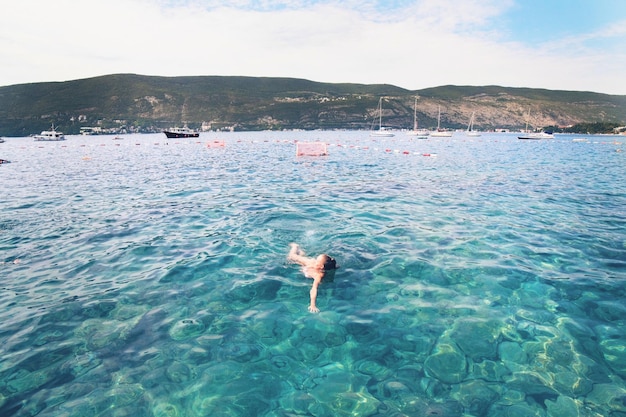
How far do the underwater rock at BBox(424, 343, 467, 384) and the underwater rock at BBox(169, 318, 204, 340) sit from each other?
16.4 feet

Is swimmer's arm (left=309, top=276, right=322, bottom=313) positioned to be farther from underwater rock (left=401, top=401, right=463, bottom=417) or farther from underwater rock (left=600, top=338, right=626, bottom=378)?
underwater rock (left=600, top=338, right=626, bottom=378)

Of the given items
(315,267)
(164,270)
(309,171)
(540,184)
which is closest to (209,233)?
(164,270)

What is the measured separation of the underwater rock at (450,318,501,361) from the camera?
679 centimetres

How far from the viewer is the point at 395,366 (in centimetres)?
643

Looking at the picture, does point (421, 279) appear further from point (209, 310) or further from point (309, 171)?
point (309, 171)

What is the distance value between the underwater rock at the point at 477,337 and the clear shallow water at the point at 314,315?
0.04 metres

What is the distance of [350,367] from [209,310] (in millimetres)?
3965

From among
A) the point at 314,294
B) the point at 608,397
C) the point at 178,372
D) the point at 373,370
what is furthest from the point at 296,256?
the point at 608,397

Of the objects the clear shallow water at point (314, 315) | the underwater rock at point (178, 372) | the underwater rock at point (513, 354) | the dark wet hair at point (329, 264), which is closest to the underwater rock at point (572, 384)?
the clear shallow water at point (314, 315)

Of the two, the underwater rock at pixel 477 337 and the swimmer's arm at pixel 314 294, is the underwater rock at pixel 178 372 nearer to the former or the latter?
the swimmer's arm at pixel 314 294

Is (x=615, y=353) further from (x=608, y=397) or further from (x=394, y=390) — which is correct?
(x=394, y=390)

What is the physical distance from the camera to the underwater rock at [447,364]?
6133 millimetres

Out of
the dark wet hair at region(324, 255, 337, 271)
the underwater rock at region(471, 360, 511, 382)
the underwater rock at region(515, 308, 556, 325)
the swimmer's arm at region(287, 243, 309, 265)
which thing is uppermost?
the dark wet hair at region(324, 255, 337, 271)

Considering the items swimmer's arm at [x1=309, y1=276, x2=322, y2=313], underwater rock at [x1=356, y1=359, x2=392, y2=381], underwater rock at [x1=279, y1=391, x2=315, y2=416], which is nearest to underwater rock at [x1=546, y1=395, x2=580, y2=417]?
underwater rock at [x1=356, y1=359, x2=392, y2=381]
